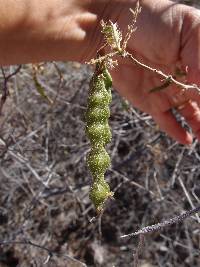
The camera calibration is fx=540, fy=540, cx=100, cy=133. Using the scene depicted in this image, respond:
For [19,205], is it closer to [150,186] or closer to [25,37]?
[150,186]

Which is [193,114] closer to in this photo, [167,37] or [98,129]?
[167,37]

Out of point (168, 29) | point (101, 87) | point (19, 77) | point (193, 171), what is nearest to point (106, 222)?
point (193, 171)

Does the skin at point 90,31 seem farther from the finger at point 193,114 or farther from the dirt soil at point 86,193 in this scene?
the dirt soil at point 86,193

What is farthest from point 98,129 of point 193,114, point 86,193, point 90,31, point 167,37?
point 86,193

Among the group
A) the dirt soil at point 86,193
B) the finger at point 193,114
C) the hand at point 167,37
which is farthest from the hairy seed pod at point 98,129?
the dirt soil at point 86,193

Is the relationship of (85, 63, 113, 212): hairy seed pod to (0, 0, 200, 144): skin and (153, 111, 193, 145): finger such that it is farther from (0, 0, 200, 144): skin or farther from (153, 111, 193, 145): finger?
(153, 111, 193, 145): finger

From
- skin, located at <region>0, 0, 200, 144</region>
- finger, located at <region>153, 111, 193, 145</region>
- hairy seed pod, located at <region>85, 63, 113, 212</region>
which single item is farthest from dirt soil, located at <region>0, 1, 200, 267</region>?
hairy seed pod, located at <region>85, 63, 113, 212</region>
